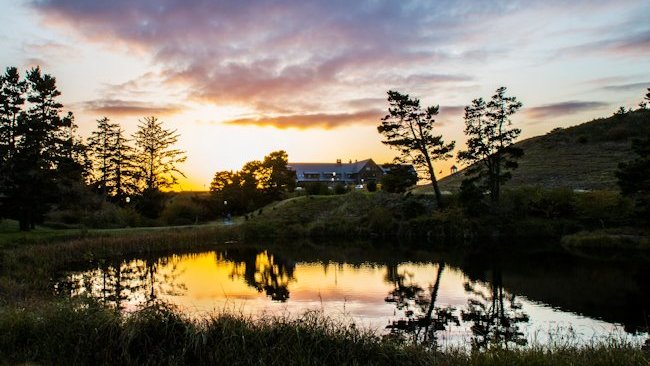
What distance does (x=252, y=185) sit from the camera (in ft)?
250

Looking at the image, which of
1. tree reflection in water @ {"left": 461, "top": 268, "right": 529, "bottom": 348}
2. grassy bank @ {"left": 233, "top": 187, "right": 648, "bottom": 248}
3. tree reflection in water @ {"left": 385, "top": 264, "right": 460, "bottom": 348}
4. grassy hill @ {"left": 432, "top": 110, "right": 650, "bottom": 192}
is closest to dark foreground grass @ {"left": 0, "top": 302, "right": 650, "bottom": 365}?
tree reflection in water @ {"left": 385, "top": 264, "right": 460, "bottom": 348}

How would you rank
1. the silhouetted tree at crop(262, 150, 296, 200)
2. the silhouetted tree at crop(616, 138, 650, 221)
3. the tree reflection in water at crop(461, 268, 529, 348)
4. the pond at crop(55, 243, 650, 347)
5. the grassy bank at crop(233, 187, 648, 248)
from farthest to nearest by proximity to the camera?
1. the silhouetted tree at crop(262, 150, 296, 200)
2. the grassy bank at crop(233, 187, 648, 248)
3. the silhouetted tree at crop(616, 138, 650, 221)
4. the pond at crop(55, 243, 650, 347)
5. the tree reflection in water at crop(461, 268, 529, 348)

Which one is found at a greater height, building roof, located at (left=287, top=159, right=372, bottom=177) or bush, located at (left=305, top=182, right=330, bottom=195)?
building roof, located at (left=287, top=159, right=372, bottom=177)

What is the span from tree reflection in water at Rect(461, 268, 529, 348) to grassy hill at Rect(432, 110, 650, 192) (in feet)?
120

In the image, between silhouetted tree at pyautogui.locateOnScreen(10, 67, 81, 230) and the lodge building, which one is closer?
silhouetted tree at pyautogui.locateOnScreen(10, 67, 81, 230)

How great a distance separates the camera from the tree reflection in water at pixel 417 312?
16.7m

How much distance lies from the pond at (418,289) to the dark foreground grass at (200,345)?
2.62 meters

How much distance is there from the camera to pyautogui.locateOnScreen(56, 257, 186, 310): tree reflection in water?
23125 millimetres

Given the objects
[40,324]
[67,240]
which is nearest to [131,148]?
[67,240]

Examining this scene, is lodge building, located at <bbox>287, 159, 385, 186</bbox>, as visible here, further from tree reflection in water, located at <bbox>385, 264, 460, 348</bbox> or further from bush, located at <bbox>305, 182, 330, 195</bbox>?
tree reflection in water, located at <bbox>385, 264, 460, 348</bbox>

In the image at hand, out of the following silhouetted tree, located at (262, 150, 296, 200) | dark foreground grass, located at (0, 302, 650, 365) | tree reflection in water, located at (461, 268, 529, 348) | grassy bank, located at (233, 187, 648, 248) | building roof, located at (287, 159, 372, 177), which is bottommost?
tree reflection in water, located at (461, 268, 529, 348)

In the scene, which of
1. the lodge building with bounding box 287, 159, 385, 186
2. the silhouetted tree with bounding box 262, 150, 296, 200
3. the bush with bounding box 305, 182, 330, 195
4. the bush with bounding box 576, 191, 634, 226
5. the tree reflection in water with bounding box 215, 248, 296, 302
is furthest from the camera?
the lodge building with bounding box 287, 159, 385, 186

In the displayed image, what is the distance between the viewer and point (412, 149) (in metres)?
52.1

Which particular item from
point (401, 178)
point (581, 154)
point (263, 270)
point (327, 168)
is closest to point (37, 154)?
point (263, 270)
